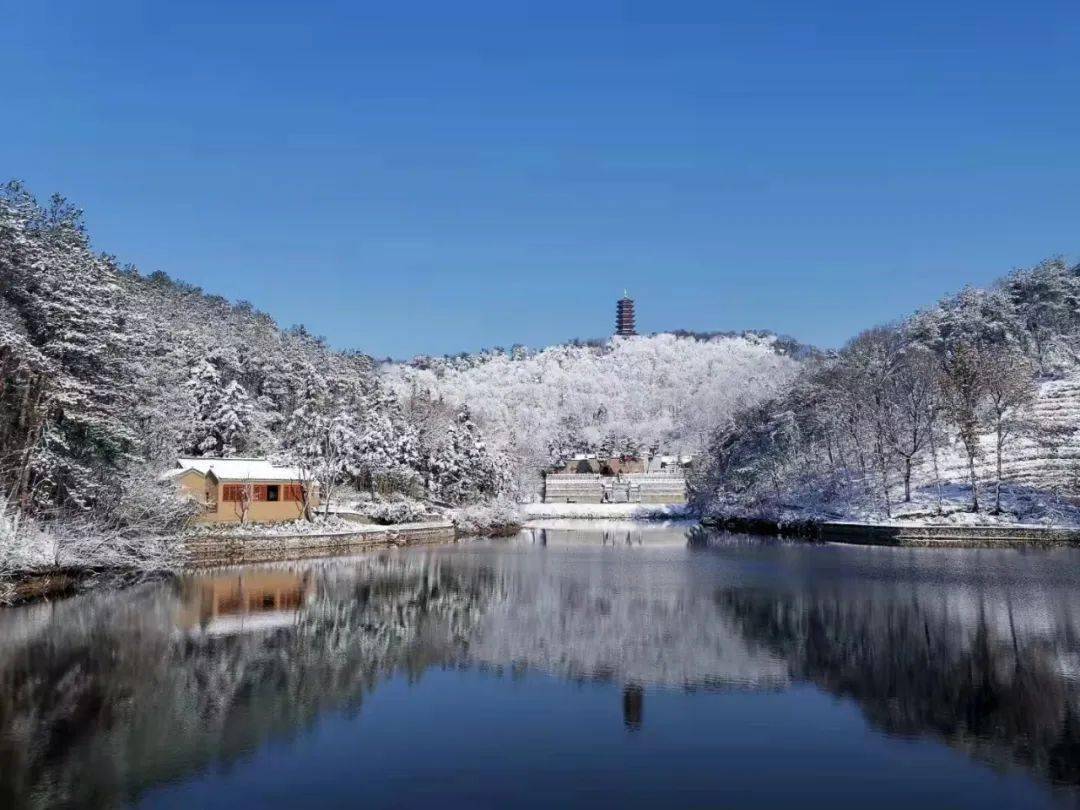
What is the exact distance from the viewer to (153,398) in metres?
41.3

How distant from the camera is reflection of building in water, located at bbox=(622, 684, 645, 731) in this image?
14.2 meters

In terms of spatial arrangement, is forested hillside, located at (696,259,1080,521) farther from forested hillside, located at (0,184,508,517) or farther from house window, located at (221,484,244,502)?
A: house window, located at (221,484,244,502)

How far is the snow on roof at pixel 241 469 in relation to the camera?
150 feet

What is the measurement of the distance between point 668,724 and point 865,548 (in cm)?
3490

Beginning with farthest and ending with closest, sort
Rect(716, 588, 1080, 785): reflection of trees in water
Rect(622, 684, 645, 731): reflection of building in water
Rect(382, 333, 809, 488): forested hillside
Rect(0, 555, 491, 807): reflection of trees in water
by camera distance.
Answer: Rect(382, 333, 809, 488): forested hillside
Rect(622, 684, 645, 731): reflection of building in water
Rect(716, 588, 1080, 785): reflection of trees in water
Rect(0, 555, 491, 807): reflection of trees in water

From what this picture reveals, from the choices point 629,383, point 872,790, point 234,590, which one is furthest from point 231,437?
point 629,383

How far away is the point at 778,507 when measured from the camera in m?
62.8

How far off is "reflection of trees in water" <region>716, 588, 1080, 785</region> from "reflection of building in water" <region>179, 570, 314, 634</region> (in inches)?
519

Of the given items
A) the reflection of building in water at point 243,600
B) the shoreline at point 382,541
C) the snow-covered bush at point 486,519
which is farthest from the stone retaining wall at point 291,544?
the snow-covered bush at point 486,519

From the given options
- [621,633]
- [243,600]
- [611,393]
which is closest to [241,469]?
[243,600]

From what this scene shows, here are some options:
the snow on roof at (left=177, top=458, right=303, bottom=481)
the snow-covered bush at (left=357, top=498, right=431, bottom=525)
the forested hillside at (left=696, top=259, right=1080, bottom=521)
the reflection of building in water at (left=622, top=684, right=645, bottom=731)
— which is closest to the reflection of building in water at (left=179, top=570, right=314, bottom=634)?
the reflection of building in water at (left=622, top=684, right=645, bottom=731)

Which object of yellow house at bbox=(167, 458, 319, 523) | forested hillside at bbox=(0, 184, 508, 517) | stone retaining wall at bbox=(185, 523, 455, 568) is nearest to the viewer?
forested hillside at bbox=(0, 184, 508, 517)

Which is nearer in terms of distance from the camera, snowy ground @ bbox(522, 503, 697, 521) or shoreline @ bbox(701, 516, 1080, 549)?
shoreline @ bbox(701, 516, 1080, 549)

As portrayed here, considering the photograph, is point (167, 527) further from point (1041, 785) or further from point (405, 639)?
point (1041, 785)
